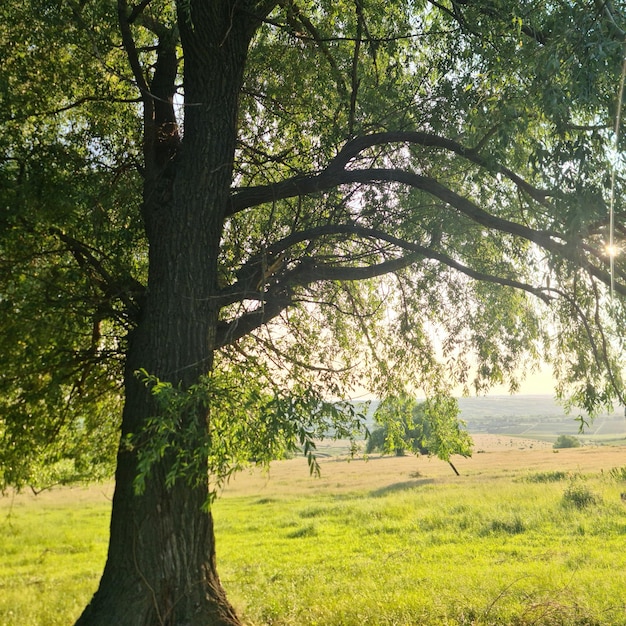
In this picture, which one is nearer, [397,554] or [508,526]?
[397,554]

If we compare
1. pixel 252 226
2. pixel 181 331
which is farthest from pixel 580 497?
pixel 181 331

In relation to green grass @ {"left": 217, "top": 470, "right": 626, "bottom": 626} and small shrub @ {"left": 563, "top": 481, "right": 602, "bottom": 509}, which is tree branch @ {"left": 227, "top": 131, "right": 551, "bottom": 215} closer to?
green grass @ {"left": 217, "top": 470, "right": 626, "bottom": 626}

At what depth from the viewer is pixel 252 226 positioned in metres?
10.1

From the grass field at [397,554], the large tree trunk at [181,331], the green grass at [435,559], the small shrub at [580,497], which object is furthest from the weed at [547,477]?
the large tree trunk at [181,331]

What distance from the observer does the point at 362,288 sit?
38.6 feet

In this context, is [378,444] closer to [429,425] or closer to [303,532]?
[429,425]

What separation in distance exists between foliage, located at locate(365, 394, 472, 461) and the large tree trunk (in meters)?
4.87

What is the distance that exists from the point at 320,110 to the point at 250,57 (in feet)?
5.15

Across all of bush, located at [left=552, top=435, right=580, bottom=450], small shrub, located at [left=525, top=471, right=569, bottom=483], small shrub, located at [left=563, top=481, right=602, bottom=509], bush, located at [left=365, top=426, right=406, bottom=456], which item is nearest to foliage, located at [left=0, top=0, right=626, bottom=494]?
bush, located at [left=365, top=426, right=406, bottom=456]

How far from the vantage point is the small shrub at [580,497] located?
22.8 metres

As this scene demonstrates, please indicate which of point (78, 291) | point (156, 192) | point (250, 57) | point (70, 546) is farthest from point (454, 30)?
point (70, 546)

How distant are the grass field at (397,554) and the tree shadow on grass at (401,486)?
45 cm

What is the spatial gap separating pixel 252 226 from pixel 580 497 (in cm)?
2063

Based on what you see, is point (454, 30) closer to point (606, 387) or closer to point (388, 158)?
point (388, 158)
